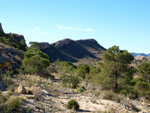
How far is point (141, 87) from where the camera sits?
16609 mm

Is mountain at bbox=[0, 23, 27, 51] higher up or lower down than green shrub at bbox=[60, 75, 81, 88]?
higher up

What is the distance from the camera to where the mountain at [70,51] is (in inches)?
3627

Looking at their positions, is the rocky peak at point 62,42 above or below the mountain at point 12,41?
above

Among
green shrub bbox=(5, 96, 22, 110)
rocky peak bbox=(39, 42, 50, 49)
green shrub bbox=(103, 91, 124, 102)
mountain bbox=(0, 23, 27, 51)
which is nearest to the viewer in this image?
green shrub bbox=(5, 96, 22, 110)

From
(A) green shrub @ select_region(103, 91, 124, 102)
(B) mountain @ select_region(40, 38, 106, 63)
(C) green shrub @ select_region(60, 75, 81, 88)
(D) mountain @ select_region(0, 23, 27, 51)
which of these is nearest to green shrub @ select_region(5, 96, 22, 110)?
(A) green shrub @ select_region(103, 91, 124, 102)

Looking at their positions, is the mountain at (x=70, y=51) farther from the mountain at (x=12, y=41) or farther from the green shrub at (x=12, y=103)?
the green shrub at (x=12, y=103)

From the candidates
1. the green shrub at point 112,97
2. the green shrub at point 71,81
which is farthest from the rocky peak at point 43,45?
the green shrub at point 112,97

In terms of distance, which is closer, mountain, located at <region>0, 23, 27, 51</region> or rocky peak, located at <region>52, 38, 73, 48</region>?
mountain, located at <region>0, 23, 27, 51</region>

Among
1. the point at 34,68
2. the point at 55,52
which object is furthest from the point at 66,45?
the point at 34,68

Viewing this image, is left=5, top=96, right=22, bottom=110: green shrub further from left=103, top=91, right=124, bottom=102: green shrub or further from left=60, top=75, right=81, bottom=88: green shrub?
left=60, top=75, right=81, bottom=88: green shrub

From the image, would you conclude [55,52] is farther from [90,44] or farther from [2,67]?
[2,67]

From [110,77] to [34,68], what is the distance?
9497 millimetres

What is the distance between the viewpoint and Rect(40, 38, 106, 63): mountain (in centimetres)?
9212

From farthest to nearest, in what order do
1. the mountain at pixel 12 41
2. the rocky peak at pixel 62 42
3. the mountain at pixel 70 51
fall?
the rocky peak at pixel 62 42 → the mountain at pixel 70 51 → the mountain at pixel 12 41
